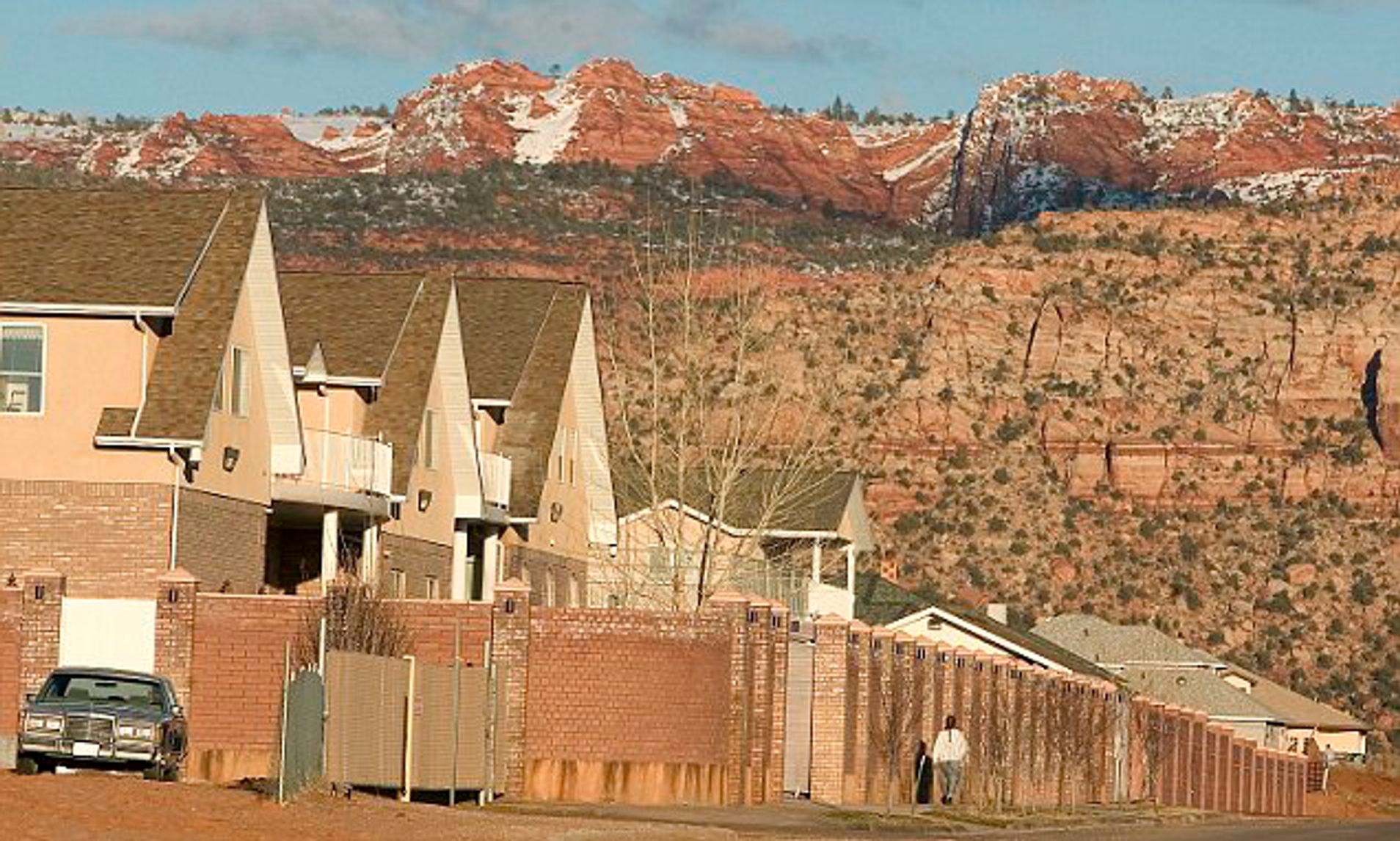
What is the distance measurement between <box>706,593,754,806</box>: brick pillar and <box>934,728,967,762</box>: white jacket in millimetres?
9652

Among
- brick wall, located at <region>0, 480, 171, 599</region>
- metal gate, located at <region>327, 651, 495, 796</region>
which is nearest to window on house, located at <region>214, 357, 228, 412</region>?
brick wall, located at <region>0, 480, 171, 599</region>

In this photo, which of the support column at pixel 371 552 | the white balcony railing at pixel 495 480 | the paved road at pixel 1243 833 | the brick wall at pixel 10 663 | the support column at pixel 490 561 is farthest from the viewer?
the support column at pixel 490 561

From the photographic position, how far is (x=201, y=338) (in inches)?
2037

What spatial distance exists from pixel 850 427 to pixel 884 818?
94.8 m

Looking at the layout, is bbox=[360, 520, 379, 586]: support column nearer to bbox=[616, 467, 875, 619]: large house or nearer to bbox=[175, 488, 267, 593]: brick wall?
bbox=[175, 488, 267, 593]: brick wall

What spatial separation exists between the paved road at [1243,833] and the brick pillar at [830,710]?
399 cm

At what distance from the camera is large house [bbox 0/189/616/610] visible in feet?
167

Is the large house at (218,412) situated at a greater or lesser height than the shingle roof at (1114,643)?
greater

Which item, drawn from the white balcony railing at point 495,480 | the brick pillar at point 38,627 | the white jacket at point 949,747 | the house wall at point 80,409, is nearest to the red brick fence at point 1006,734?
the white jacket at point 949,747

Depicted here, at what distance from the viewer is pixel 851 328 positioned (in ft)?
498

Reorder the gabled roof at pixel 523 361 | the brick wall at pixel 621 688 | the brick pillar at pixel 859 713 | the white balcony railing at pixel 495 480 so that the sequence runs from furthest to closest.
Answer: the gabled roof at pixel 523 361
the white balcony railing at pixel 495 480
the brick pillar at pixel 859 713
the brick wall at pixel 621 688

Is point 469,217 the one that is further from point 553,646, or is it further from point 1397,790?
point 553,646

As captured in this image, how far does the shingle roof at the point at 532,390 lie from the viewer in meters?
67.2

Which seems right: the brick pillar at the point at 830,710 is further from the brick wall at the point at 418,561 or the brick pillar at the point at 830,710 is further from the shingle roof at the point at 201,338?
the shingle roof at the point at 201,338
